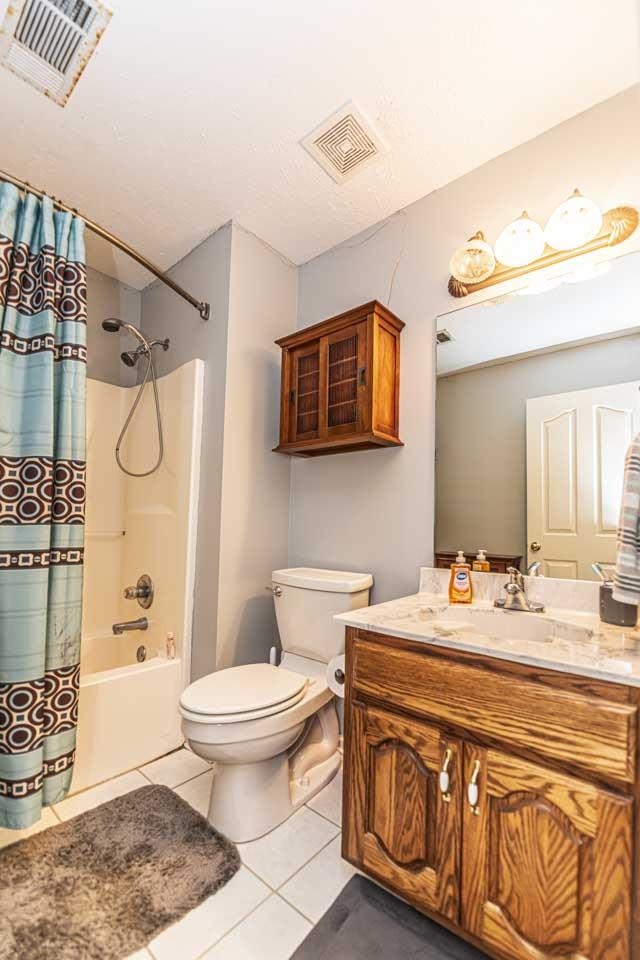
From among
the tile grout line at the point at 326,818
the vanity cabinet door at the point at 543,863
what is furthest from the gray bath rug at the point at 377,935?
the tile grout line at the point at 326,818

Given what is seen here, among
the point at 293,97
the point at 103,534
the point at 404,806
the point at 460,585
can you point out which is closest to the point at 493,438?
the point at 460,585

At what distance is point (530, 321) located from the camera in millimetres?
1458

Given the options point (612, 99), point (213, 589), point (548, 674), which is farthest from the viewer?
point (213, 589)

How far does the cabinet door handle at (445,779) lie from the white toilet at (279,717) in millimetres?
535

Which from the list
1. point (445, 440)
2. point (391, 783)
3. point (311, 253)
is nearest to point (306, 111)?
point (311, 253)

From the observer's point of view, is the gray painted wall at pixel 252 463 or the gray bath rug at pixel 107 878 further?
the gray painted wall at pixel 252 463

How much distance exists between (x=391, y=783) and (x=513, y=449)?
108 centimetres

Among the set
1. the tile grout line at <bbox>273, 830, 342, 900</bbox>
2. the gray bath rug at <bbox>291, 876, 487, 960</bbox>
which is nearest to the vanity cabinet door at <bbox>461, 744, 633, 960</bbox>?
the gray bath rug at <bbox>291, 876, 487, 960</bbox>

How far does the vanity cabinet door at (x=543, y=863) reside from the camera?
0.76m

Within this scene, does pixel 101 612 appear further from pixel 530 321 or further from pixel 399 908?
pixel 530 321

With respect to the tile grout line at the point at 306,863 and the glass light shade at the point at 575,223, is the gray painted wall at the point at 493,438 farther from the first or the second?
the tile grout line at the point at 306,863

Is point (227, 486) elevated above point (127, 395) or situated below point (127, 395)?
below

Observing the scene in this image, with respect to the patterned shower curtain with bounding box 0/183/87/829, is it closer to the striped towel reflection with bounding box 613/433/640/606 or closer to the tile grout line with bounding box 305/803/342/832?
the tile grout line with bounding box 305/803/342/832

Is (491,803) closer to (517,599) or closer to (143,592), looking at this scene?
(517,599)
